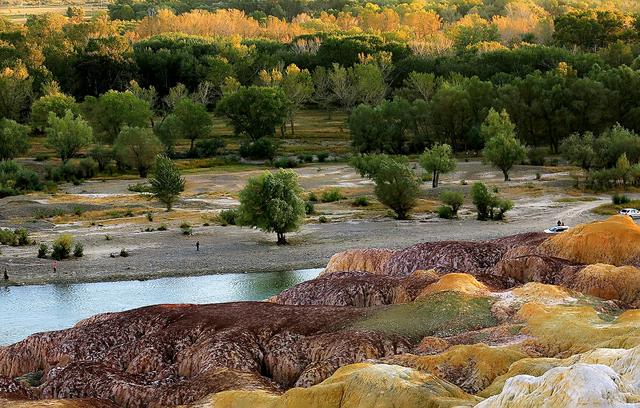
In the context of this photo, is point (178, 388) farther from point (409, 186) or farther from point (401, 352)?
point (409, 186)

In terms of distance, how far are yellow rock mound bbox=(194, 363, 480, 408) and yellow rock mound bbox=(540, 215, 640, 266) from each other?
1955 centimetres

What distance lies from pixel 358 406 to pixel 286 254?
137 ft

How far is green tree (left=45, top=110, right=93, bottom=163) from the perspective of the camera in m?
107

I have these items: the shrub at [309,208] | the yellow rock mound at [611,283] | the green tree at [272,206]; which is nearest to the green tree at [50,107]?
the shrub at [309,208]

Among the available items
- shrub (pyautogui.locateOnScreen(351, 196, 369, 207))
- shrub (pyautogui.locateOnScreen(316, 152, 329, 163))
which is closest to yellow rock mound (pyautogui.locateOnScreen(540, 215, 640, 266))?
shrub (pyautogui.locateOnScreen(351, 196, 369, 207))

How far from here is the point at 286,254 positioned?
67625mm

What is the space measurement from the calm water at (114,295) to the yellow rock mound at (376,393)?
2663 centimetres

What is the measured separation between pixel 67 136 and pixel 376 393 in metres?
86.1

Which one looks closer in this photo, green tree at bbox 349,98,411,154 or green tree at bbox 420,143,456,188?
green tree at bbox 420,143,456,188

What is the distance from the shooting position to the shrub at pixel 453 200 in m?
78.6

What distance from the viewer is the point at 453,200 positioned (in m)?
78.8

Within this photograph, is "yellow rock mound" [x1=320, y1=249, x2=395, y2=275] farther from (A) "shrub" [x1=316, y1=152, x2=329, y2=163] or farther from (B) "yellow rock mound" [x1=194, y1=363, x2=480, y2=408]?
(A) "shrub" [x1=316, y1=152, x2=329, y2=163]

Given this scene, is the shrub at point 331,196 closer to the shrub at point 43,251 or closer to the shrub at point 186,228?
the shrub at point 186,228

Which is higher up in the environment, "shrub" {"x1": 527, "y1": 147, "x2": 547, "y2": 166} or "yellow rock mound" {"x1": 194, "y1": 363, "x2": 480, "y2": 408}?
"yellow rock mound" {"x1": 194, "y1": 363, "x2": 480, "y2": 408}
